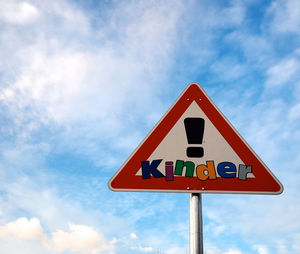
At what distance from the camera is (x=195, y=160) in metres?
2.29

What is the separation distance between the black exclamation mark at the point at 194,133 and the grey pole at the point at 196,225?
0.32m

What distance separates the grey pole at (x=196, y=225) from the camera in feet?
6.65

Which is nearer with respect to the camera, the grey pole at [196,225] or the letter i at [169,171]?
the grey pole at [196,225]

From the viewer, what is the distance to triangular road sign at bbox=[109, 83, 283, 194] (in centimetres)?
222

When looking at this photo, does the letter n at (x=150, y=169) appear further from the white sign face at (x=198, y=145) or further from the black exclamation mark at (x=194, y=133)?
the black exclamation mark at (x=194, y=133)

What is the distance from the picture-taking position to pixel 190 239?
2078mm

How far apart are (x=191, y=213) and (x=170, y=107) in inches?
34.2

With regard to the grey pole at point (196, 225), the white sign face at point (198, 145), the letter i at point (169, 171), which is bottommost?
the grey pole at point (196, 225)

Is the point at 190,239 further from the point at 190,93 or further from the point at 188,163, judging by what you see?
the point at 190,93

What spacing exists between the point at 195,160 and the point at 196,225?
1.57 ft

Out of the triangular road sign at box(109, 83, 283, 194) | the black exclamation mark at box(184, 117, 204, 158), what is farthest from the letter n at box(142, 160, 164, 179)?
the black exclamation mark at box(184, 117, 204, 158)

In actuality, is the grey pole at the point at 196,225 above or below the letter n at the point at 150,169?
below

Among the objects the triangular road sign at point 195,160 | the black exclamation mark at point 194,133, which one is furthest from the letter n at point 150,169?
the black exclamation mark at point 194,133

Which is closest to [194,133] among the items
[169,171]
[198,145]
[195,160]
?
[198,145]
